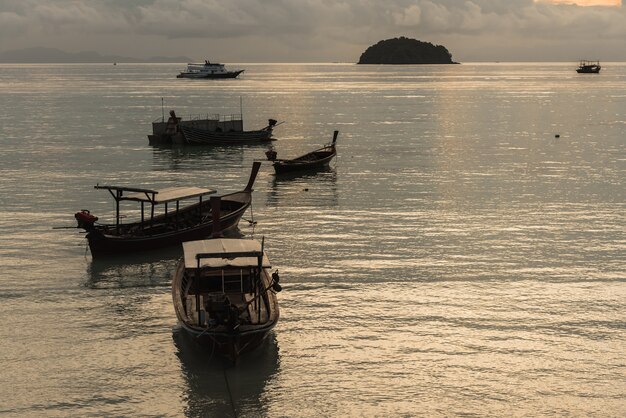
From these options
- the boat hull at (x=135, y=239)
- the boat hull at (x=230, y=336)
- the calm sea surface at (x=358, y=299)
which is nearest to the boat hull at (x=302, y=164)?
the calm sea surface at (x=358, y=299)

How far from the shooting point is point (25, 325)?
2827 centimetres

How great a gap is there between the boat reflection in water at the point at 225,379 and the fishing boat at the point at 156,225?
37.9 ft

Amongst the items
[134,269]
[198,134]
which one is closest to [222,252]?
Answer: [134,269]

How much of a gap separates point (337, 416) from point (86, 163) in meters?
55.4

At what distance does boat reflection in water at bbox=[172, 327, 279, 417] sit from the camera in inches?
872

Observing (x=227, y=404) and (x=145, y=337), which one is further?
(x=145, y=337)

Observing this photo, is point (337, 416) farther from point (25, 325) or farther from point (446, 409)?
point (25, 325)

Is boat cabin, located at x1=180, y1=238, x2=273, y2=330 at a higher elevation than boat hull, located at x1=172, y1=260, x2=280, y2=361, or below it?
higher

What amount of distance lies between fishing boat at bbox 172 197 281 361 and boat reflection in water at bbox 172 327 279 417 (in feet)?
1.68

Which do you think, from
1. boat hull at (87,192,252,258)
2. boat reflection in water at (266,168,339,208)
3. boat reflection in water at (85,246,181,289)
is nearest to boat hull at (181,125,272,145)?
boat reflection in water at (266,168,339,208)

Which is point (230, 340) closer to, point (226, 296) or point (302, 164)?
point (226, 296)

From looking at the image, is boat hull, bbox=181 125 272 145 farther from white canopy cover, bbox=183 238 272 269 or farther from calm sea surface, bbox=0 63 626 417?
white canopy cover, bbox=183 238 272 269

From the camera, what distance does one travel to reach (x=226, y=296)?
80.7 feet

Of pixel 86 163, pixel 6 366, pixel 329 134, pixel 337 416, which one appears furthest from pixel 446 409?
pixel 329 134
